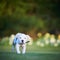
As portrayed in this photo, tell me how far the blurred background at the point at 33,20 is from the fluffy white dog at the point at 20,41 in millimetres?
34

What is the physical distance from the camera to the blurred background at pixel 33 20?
1.66m

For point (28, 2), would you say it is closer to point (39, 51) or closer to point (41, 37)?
point (41, 37)

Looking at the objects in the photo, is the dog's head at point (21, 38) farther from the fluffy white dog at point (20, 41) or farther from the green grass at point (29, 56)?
the green grass at point (29, 56)

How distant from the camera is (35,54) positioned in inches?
64.5

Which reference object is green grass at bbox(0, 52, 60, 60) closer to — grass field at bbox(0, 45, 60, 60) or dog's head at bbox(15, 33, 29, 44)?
grass field at bbox(0, 45, 60, 60)

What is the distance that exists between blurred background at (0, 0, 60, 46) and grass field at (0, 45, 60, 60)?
48 mm

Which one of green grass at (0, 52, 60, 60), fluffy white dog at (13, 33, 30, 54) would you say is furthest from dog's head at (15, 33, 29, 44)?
green grass at (0, 52, 60, 60)

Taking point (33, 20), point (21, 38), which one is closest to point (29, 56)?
point (21, 38)

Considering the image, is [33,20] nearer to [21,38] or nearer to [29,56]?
[21,38]

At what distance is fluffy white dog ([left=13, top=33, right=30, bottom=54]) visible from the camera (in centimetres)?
165

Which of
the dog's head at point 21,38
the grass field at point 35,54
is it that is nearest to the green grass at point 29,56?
the grass field at point 35,54

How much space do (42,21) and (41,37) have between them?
0.43ft

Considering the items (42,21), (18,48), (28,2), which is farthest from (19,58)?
(28,2)

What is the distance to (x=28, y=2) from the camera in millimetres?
1688
